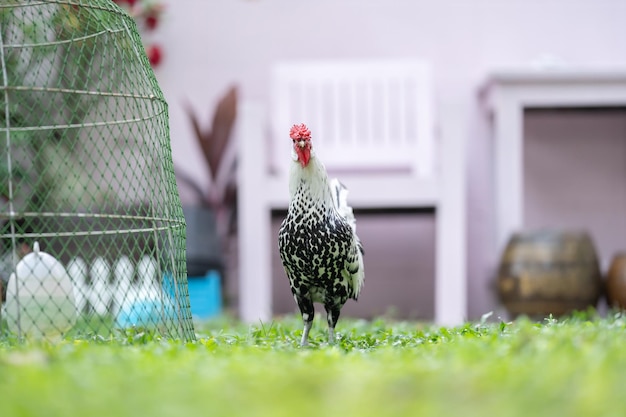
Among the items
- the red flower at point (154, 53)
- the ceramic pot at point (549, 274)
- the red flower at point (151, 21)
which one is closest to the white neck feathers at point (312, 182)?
the ceramic pot at point (549, 274)

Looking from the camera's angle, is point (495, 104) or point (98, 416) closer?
point (98, 416)

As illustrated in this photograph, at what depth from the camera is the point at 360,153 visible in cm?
628

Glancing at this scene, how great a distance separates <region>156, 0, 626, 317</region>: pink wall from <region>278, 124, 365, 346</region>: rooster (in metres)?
3.95

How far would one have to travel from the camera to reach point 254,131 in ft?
18.0

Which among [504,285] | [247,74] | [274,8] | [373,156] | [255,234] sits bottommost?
[504,285]

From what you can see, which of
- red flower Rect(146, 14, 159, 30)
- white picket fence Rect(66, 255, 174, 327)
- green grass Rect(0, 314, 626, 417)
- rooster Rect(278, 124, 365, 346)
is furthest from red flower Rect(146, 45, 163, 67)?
green grass Rect(0, 314, 626, 417)

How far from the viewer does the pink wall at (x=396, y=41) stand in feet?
22.4

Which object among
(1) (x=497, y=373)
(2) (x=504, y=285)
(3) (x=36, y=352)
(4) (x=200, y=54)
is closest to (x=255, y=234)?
(2) (x=504, y=285)

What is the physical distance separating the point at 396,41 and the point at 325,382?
5.48 meters

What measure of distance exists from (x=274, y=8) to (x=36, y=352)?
5.23 meters

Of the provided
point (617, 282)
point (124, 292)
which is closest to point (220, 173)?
point (124, 292)

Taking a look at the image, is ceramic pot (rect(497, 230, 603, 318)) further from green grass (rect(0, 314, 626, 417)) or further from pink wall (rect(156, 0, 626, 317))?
green grass (rect(0, 314, 626, 417))

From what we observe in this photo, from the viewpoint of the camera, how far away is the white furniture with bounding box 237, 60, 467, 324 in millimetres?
5387

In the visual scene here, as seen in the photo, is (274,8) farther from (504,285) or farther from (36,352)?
(36,352)
